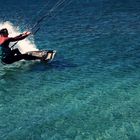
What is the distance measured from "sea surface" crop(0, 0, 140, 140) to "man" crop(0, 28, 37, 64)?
0.62 m

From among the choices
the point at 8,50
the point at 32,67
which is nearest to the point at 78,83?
the point at 32,67

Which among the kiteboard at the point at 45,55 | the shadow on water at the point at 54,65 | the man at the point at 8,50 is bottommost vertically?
the shadow on water at the point at 54,65

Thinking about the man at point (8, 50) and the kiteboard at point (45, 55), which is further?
the kiteboard at point (45, 55)

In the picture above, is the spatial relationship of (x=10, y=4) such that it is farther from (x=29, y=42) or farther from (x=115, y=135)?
(x=115, y=135)

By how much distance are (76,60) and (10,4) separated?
23.6m

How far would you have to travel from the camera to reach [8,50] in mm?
32844

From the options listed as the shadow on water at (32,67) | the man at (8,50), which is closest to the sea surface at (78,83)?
the shadow on water at (32,67)

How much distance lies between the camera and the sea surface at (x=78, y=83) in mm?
23781

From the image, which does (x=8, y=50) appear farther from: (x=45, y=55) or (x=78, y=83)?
(x=78, y=83)

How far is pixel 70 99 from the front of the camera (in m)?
27.2

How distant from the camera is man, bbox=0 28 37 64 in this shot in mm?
31906

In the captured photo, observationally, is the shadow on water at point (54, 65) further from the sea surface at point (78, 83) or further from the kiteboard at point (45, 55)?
the kiteboard at point (45, 55)

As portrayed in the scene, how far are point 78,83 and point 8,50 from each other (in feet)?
20.2

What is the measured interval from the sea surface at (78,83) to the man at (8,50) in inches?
24.2
